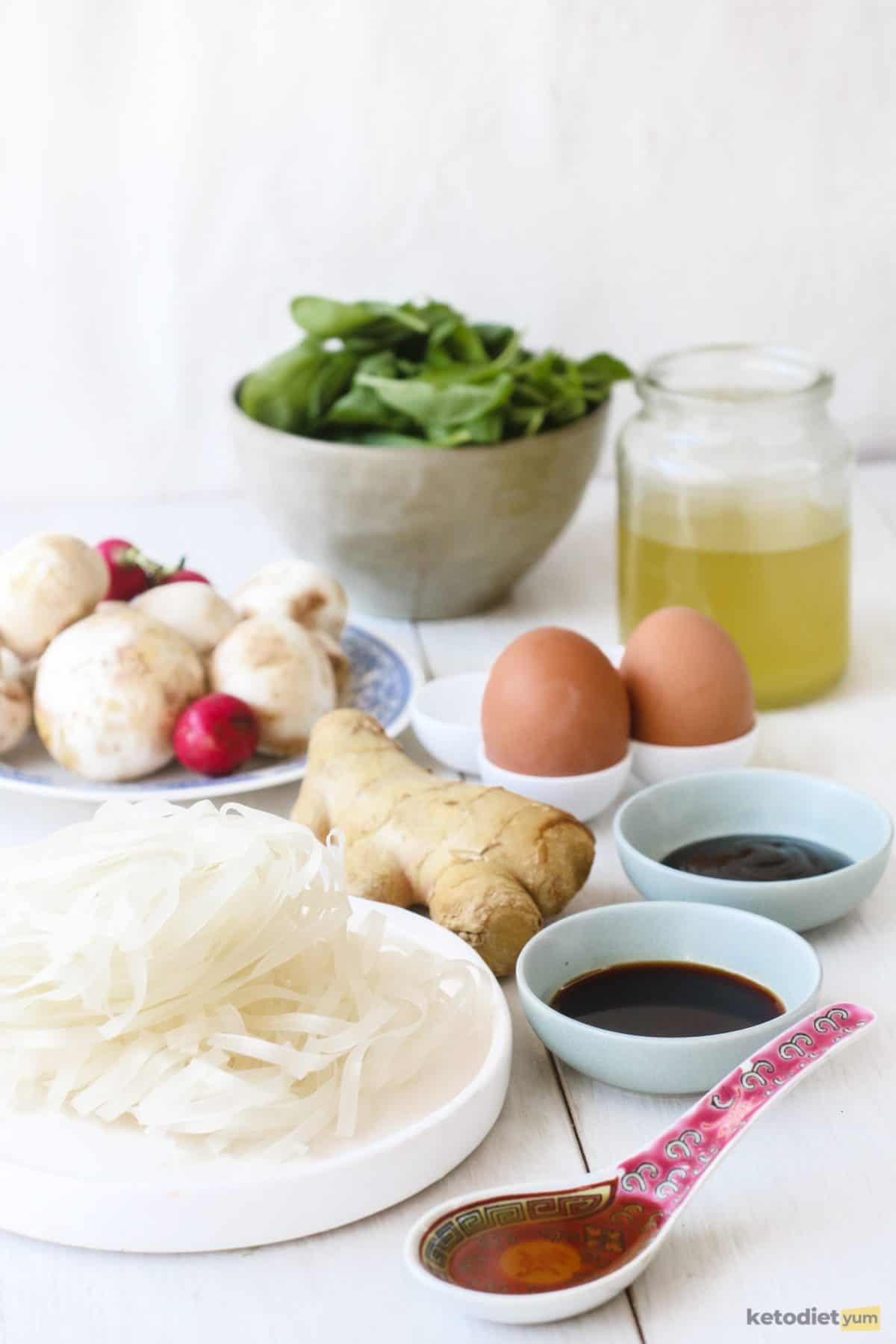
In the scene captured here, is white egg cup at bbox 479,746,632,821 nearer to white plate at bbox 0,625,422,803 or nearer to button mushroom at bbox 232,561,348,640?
white plate at bbox 0,625,422,803

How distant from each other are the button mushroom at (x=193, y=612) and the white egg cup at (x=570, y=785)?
285 millimetres

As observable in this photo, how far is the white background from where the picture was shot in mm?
1717

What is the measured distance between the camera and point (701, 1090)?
0.77 metres

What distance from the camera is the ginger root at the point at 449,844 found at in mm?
886

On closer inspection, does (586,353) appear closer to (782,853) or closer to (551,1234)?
(782,853)

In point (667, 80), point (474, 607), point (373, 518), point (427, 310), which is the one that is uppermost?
point (667, 80)

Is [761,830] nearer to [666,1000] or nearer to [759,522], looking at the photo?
[666,1000]

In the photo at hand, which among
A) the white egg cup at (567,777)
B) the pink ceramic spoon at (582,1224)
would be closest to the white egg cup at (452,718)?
the white egg cup at (567,777)

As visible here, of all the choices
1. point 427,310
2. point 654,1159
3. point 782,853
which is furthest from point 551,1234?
point 427,310

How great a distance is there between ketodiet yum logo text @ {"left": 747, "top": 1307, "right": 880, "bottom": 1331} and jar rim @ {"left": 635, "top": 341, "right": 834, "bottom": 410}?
827mm

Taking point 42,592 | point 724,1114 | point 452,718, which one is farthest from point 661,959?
point 42,592

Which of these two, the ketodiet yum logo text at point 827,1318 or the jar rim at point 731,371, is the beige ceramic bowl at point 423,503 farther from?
the ketodiet yum logo text at point 827,1318

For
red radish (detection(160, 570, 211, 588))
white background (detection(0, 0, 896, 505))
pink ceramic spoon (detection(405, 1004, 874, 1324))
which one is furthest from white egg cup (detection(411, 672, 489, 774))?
white background (detection(0, 0, 896, 505))

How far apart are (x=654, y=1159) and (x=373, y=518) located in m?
0.81
